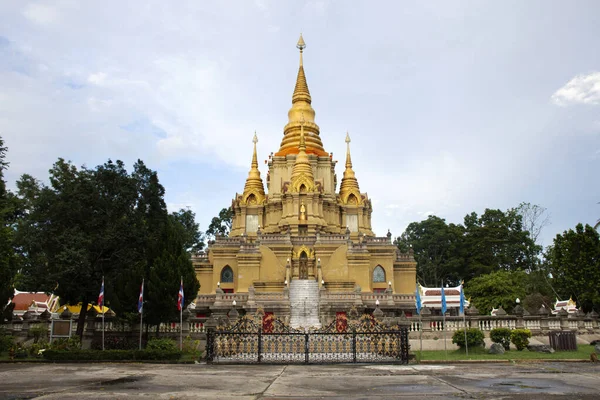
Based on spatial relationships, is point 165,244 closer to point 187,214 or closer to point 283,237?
point 283,237

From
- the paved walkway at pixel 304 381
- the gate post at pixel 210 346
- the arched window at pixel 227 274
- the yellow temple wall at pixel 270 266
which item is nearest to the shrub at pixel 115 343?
the paved walkway at pixel 304 381

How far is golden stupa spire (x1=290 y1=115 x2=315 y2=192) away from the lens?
5097cm

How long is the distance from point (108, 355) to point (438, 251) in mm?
61664

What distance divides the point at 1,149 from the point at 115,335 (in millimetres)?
10264

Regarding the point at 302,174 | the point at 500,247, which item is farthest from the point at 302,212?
the point at 500,247

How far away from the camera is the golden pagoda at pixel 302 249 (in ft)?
120

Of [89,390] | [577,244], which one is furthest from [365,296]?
[89,390]

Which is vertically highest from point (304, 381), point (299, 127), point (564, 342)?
point (299, 127)

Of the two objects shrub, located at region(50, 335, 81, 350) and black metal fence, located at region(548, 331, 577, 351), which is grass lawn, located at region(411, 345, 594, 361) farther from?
shrub, located at region(50, 335, 81, 350)

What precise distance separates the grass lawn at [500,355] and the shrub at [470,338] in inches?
10.9

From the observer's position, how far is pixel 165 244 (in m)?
26.3

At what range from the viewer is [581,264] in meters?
35.8

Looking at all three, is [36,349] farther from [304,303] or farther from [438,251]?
[438,251]

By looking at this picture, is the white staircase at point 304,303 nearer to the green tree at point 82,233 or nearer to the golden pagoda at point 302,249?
the golden pagoda at point 302,249
